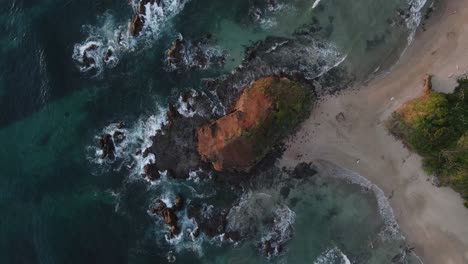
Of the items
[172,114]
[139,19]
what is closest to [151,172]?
[172,114]

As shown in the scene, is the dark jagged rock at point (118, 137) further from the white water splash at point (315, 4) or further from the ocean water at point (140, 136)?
the white water splash at point (315, 4)

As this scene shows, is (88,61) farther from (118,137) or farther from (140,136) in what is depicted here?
(140,136)

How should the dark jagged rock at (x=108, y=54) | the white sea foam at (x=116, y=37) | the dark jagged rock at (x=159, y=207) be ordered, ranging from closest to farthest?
the dark jagged rock at (x=159, y=207) → the white sea foam at (x=116, y=37) → the dark jagged rock at (x=108, y=54)

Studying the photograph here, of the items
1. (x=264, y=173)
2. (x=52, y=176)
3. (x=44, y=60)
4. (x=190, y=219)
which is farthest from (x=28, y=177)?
(x=264, y=173)

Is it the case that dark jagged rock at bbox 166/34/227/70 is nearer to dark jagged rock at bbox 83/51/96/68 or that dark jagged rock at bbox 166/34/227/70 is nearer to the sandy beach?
dark jagged rock at bbox 83/51/96/68

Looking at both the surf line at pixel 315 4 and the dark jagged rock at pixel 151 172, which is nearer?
the surf line at pixel 315 4

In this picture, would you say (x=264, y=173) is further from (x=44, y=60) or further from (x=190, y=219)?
(x=44, y=60)

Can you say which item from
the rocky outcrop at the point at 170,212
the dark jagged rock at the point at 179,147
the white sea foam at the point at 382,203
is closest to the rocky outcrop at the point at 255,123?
the dark jagged rock at the point at 179,147
